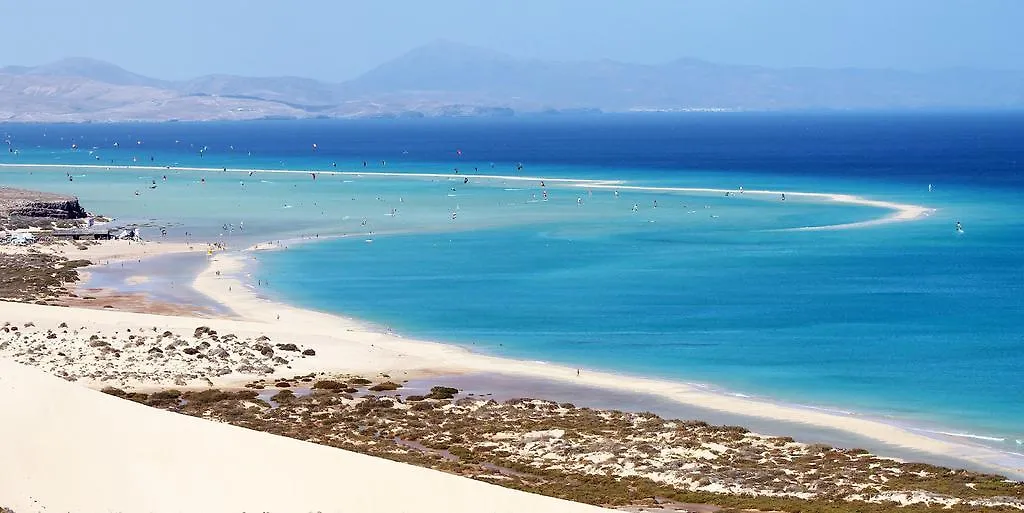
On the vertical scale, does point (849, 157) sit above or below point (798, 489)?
above

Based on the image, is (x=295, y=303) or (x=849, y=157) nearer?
(x=295, y=303)

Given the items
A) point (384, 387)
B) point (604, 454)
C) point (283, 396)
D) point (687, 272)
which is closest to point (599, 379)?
point (384, 387)

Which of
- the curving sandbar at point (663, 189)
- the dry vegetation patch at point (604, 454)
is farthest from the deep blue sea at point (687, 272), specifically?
the dry vegetation patch at point (604, 454)

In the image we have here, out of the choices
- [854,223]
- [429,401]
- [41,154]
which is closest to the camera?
[429,401]

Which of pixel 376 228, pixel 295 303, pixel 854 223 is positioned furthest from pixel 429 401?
pixel 854 223

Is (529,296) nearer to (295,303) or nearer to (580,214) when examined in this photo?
(295,303)

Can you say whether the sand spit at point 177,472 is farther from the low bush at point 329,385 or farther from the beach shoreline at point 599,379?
the beach shoreline at point 599,379
